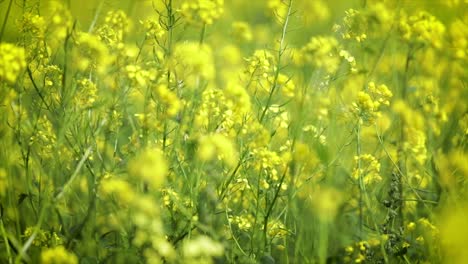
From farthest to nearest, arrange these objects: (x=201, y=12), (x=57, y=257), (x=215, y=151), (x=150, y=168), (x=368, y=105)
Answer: (x=368, y=105), (x=201, y=12), (x=215, y=151), (x=57, y=257), (x=150, y=168)

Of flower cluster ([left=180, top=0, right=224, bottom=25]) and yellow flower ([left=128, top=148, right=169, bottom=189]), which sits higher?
flower cluster ([left=180, top=0, right=224, bottom=25])

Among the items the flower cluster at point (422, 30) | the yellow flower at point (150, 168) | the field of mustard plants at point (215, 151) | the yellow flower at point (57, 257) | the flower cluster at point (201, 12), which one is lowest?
the yellow flower at point (57, 257)

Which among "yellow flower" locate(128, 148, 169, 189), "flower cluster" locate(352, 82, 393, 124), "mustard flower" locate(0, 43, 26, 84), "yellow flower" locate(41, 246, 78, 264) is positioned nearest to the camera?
"yellow flower" locate(128, 148, 169, 189)

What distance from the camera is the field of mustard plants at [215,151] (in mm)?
2166

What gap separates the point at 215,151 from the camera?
2.12 m

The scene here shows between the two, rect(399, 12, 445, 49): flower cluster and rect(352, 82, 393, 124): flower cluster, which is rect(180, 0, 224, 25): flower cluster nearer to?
rect(352, 82, 393, 124): flower cluster

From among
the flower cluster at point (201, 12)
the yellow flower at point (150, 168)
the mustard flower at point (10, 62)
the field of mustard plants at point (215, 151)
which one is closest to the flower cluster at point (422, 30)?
the field of mustard plants at point (215, 151)

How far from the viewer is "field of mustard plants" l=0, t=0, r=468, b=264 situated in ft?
7.11

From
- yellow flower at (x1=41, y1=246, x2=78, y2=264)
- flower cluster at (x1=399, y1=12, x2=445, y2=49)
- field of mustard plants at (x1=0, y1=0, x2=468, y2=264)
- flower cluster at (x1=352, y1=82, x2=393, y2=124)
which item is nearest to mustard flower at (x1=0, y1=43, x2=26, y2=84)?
field of mustard plants at (x1=0, y1=0, x2=468, y2=264)

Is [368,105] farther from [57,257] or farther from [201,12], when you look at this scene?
[57,257]

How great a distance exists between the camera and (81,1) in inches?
155

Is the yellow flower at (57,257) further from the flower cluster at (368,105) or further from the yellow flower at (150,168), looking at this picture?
the flower cluster at (368,105)

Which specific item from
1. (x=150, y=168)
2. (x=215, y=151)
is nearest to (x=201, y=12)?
(x=215, y=151)

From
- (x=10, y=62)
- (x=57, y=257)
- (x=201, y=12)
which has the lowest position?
(x=57, y=257)
